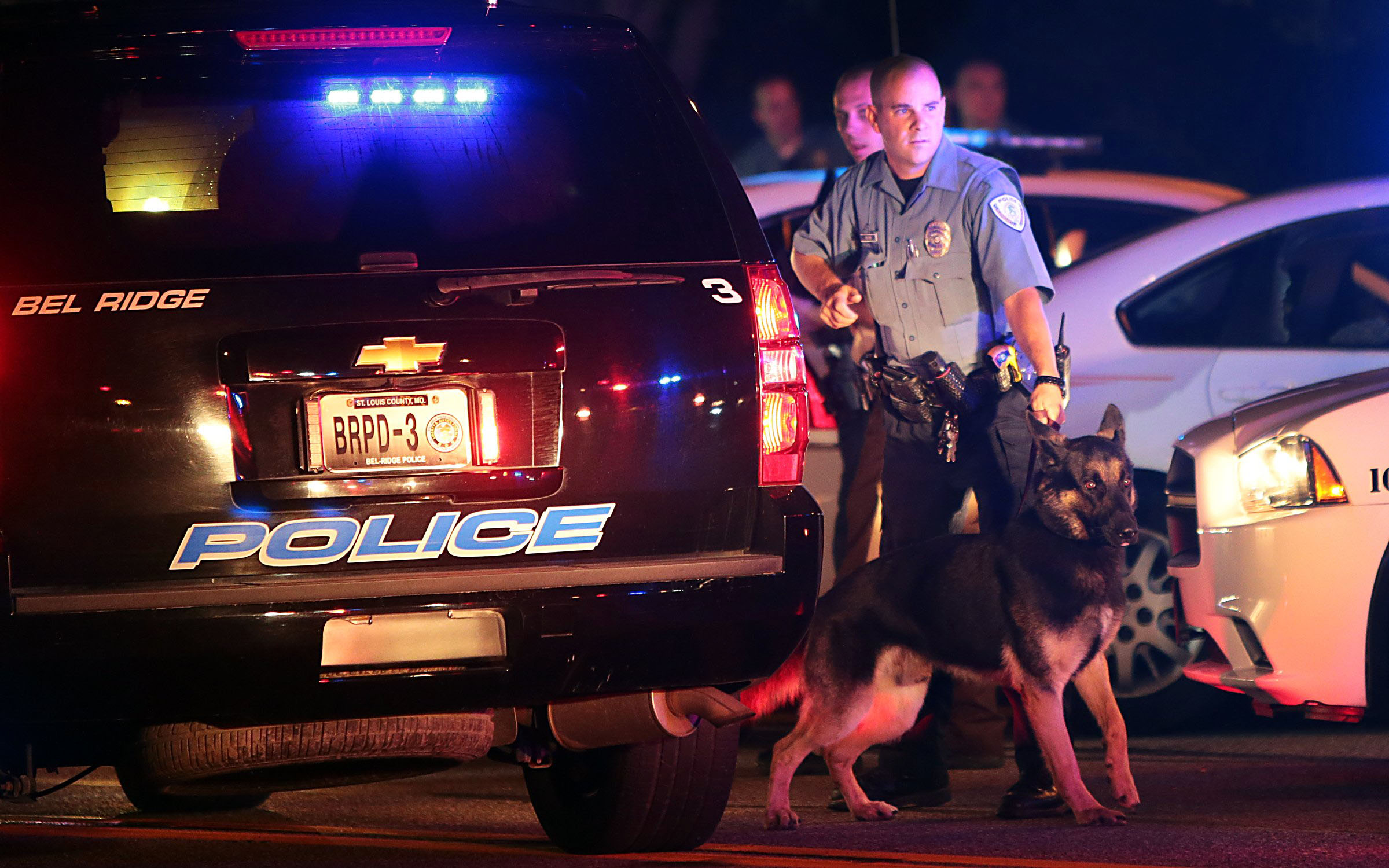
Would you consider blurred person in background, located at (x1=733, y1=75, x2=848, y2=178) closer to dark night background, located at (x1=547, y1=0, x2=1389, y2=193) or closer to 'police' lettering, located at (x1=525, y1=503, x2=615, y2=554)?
dark night background, located at (x1=547, y1=0, x2=1389, y2=193)

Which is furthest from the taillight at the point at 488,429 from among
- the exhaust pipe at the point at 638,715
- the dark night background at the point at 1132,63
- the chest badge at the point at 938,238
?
the dark night background at the point at 1132,63

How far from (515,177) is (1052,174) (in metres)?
4.05

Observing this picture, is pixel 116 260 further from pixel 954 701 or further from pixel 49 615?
pixel 954 701

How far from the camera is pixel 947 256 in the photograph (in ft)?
18.9

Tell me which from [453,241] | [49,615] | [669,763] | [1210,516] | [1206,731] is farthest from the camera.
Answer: [1206,731]

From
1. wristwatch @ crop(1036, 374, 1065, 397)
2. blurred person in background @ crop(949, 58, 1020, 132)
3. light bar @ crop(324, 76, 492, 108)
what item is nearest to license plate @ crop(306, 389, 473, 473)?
light bar @ crop(324, 76, 492, 108)

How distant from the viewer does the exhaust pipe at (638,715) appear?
3.89m

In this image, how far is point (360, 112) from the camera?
389 cm

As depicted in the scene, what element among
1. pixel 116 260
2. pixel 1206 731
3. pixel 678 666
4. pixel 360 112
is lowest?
pixel 1206 731

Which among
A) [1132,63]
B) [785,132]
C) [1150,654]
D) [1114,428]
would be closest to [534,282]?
[1114,428]

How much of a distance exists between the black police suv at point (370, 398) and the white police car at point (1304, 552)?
194 centimetres

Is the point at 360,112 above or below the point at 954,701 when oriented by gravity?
above

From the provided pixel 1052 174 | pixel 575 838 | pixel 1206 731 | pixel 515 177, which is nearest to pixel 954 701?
pixel 1206 731

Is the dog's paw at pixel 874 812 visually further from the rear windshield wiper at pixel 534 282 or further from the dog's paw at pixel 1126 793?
the rear windshield wiper at pixel 534 282
